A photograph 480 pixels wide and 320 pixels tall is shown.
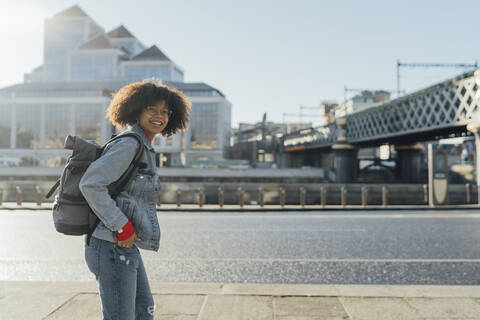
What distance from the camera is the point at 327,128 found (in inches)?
1901

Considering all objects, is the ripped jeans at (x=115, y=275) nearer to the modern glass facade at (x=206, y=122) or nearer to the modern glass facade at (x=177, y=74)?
the modern glass facade at (x=206, y=122)

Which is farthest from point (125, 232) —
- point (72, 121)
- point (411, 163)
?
point (72, 121)

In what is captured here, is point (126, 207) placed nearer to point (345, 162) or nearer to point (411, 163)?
point (345, 162)

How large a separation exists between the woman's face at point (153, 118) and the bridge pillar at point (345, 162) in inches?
1698

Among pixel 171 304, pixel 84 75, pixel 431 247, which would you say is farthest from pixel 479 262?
pixel 84 75

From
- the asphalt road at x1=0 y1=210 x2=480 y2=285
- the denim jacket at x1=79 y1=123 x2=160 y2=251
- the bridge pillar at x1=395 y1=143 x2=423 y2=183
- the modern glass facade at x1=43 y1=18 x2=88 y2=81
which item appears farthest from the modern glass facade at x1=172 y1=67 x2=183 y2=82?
the denim jacket at x1=79 y1=123 x2=160 y2=251

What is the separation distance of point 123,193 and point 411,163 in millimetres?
46187

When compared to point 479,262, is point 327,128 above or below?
above

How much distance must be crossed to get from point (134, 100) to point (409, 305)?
3.01 m

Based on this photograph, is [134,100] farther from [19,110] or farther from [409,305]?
[19,110]

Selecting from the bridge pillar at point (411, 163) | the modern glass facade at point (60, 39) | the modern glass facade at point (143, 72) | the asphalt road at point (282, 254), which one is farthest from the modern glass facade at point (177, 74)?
the asphalt road at point (282, 254)

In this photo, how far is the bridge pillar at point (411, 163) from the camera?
4362cm

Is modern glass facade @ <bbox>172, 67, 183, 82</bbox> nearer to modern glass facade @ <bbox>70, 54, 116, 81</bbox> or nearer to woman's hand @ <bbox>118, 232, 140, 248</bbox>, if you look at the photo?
modern glass facade @ <bbox>70, 54, 116, 81</bbox>

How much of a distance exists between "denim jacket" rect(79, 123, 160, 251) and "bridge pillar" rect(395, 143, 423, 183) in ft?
150
